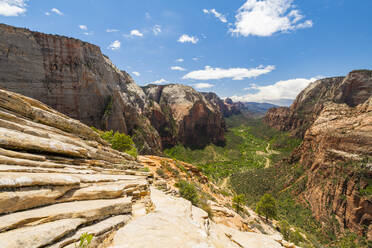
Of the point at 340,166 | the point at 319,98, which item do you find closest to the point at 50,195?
the point at 340,166

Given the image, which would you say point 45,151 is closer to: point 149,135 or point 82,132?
point 82,132

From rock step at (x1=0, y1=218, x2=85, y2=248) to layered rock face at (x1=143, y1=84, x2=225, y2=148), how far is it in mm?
91294

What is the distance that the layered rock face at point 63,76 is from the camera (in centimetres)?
3691

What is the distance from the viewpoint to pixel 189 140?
10988cm

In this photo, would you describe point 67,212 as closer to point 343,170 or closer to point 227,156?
point 343,170

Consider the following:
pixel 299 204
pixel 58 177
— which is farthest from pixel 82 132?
pixel 299 204

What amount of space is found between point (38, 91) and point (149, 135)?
38.1 meters

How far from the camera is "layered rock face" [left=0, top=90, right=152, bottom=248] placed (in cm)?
438

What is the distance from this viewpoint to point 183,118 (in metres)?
108

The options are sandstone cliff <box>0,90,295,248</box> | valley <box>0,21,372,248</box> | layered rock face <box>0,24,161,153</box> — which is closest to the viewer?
sandstone cliff <box>0,90,295,248</box>

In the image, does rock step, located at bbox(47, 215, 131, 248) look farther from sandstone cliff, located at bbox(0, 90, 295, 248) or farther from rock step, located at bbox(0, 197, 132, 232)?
rock step, located at bbox(0, 197, 132, 232)

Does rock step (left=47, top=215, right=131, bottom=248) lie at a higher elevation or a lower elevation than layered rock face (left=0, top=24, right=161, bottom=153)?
lower

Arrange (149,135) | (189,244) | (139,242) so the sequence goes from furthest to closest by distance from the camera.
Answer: (149,135), (189,244), (139,242)

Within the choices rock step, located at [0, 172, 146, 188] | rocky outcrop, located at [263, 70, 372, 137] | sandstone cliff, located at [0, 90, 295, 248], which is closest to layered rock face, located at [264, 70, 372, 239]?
sandstone cliff, located at [0, 90, 295, 248]
